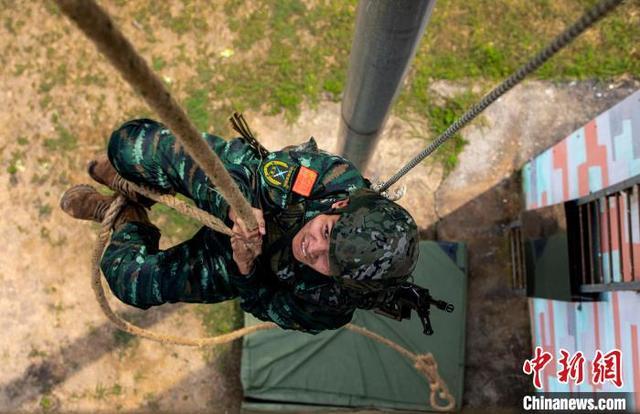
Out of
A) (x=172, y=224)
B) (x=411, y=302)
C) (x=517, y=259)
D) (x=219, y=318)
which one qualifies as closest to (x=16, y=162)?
(x=172, y=224)

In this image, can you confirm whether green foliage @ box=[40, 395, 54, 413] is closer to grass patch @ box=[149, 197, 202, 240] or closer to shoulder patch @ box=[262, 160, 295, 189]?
grass patch @ box=[149, 197, 202, 240]

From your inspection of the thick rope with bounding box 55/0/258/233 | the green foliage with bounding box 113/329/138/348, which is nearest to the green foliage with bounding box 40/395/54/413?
the green foliage with bounding box 113/329/138/348

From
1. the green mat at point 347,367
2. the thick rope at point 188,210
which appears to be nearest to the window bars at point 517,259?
the green mat at point 347,367

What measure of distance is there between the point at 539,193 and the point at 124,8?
4.44 m

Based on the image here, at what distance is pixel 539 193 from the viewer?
4777 mm

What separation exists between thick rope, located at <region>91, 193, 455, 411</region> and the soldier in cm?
12

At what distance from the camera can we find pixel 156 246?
3311mm

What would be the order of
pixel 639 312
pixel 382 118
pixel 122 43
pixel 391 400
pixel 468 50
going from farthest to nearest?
1. pixel 468 50
2. pixel 391 400
3. pixel 639 312
4. pixel 382 118
5. pixel 122 43

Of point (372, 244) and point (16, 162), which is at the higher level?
point (16, 162)

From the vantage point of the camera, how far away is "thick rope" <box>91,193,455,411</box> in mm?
2854

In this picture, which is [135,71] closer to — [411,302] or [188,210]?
[188,210]

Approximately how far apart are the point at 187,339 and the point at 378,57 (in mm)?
2653

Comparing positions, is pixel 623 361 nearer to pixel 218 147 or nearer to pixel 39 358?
pixel 218 147

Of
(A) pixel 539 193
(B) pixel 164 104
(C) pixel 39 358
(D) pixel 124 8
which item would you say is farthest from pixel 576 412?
(D) pixel 124 8
